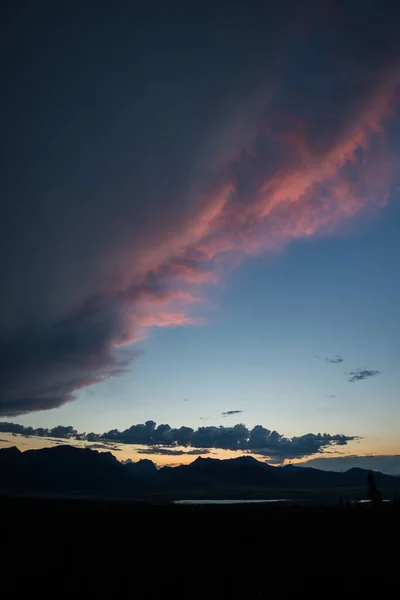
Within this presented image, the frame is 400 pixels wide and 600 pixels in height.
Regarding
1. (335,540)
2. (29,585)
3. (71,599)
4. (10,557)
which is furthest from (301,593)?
(335,540)

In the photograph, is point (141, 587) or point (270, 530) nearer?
point (141, 587)

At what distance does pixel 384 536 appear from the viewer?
68.1 meters

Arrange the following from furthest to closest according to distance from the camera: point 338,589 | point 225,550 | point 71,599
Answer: point 225,550 < point 338,589 < point 71,599

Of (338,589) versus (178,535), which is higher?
(338,589)

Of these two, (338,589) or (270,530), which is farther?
(270,530)

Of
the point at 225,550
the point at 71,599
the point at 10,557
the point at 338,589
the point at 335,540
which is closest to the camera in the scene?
the point at 71,599

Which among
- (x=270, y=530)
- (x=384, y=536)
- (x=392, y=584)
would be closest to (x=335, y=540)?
(x=384, y=536)

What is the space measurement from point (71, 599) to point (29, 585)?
652 centimetres

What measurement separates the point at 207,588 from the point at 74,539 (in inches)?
1566

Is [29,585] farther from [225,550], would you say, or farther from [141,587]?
[225,550]

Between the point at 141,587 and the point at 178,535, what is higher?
the point at 141,587

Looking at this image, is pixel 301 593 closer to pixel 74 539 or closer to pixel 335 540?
pixel 335 540

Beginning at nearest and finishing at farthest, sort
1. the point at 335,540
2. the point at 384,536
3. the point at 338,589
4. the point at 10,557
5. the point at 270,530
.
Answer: the point at 338,589 → the point at 10,557 → the point at 335,540 → the point at 384,536 → the point at 270,530

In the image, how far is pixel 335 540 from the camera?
2520 inches
